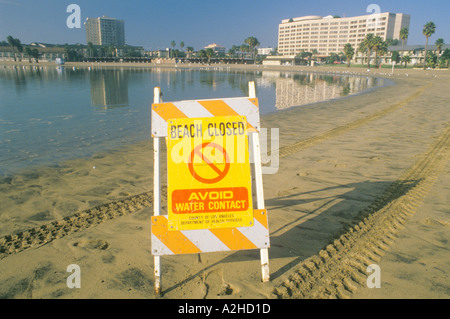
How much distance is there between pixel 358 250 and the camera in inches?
146

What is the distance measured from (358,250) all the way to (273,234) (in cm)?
110

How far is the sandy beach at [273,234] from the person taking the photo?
10.2 feet

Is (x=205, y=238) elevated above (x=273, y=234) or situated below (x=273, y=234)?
above

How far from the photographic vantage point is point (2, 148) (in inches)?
366

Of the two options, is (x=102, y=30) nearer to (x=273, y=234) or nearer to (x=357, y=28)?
(x=357, y=28)

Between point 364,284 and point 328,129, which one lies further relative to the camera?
point 328,129

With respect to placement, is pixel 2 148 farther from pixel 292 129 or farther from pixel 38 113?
pixel 292 129

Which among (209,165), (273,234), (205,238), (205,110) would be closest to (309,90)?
(273,234)

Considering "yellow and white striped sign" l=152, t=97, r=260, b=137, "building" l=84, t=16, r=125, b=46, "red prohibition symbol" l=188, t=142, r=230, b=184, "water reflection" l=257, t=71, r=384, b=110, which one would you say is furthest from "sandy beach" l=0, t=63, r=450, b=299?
"building" l=84, t=16, r=125, b=46

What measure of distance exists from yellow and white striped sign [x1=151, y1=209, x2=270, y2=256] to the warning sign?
0.25 feet

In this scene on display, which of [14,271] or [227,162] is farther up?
[227,162]

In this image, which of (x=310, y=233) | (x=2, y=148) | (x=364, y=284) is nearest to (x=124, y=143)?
(x=2, y=148)
